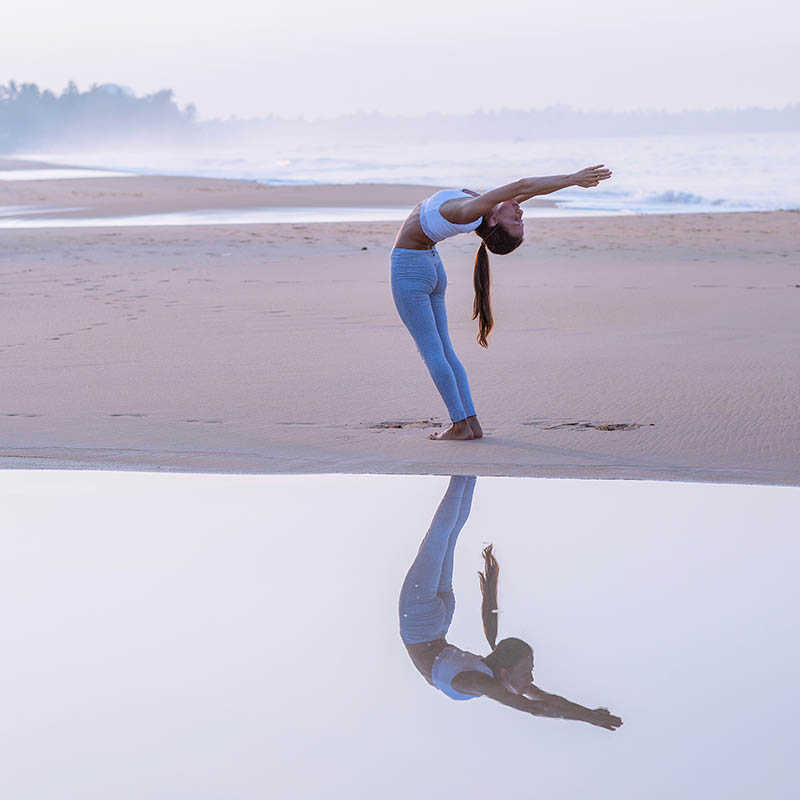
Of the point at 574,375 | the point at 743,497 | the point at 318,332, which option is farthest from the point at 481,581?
the point at 318,332

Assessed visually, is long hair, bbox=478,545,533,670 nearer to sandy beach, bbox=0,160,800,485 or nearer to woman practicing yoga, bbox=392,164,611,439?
sandy beach, bbox=0,160,800,485

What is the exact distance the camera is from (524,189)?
4719 mm

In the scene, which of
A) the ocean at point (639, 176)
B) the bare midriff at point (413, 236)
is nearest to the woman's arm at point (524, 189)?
the bare midriff at point (413, 236)

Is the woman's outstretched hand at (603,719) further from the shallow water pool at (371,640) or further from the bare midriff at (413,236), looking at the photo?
the bare midriff at (413,236)

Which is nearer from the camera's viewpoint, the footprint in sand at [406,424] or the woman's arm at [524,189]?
the woman's arm at [524,189]

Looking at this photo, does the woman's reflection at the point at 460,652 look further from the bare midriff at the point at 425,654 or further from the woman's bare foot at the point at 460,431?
the woman's bare foot at the point at 460,431

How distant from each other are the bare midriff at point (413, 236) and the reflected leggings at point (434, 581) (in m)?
1.38

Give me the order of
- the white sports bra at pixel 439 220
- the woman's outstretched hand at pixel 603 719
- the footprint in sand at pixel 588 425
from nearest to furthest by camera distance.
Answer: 1. the woman's outstretched hand at pixel 603 719
2. the white sports bra at pixel 439 220
3. the footprint in sand at pixel 588 425

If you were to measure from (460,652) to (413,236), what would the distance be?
8.98ft

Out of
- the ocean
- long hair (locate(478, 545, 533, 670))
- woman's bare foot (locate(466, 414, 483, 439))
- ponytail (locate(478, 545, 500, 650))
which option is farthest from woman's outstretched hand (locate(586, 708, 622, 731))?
the ocean

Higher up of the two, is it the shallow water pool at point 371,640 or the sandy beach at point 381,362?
the shallow water pool at point 371,640

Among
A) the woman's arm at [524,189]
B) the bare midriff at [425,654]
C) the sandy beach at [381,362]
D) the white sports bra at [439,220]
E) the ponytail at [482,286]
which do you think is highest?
the woman's arm at [524,189]

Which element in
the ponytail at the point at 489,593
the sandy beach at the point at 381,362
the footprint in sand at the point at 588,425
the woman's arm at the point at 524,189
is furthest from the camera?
the footprint in sand at the point at 588,425

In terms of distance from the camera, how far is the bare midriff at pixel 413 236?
5406mm
